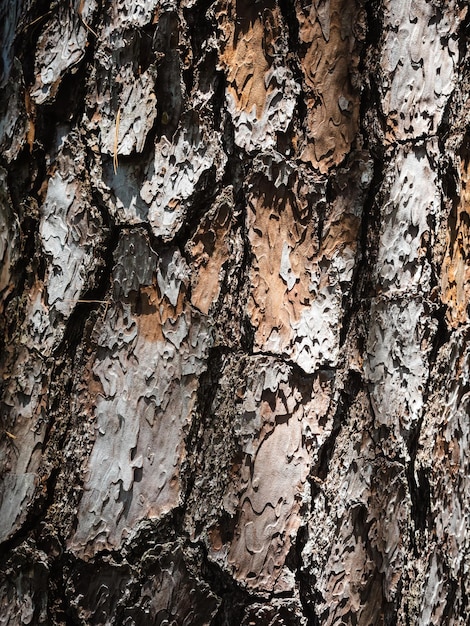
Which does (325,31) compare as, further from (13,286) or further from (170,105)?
(13,286)

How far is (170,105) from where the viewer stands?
2.91ft

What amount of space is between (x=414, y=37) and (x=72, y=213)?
504 mm

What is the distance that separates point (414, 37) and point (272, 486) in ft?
2.00

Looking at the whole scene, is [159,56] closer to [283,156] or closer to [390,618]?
[283,156]

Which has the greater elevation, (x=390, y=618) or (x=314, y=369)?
(x=314, y=369)

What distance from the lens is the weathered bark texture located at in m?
0.87

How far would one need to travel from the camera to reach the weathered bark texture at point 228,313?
2.87ft

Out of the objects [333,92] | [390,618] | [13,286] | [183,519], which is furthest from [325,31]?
[390,618]

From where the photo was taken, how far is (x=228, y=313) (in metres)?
0.89

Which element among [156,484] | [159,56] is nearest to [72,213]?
[159,56]

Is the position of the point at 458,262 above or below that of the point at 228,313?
above

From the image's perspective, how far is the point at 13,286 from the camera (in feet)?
3.05

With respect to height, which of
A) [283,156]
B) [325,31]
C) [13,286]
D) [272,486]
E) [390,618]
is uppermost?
[325,31]

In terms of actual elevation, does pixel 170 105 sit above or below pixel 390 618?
above
